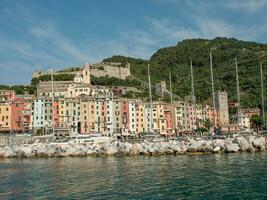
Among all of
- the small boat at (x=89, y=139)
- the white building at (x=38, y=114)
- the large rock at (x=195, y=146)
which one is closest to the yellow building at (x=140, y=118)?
the white building at (x=38, y=114)

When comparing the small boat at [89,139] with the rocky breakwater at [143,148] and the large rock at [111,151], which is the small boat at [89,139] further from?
the large rock at [111,151]

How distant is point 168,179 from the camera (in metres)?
25.0

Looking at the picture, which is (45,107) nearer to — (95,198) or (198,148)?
(198,148)

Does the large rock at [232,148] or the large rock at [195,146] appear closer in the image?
the large rock at [232,148]

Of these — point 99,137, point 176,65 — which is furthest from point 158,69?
point 99,137

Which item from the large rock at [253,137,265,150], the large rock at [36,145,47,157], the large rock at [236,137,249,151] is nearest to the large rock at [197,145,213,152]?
the large rock at [236,137,249,151]

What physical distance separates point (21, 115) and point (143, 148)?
45.7 metres

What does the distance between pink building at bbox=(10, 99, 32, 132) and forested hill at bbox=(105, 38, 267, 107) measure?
5568 centimetres

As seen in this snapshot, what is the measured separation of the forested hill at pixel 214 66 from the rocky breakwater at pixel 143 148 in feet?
244

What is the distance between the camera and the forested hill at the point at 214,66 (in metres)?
126

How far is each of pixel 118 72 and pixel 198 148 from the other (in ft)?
317

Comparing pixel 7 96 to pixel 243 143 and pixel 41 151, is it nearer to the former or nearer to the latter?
pixel 41 151

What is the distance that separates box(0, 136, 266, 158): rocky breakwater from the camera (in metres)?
44.9

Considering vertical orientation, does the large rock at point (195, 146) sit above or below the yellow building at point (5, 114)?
below
